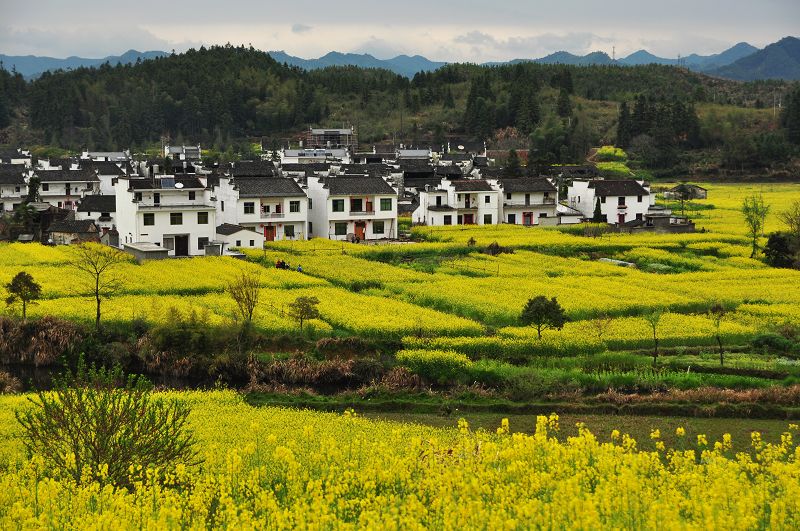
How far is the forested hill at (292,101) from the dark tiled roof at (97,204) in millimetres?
56434

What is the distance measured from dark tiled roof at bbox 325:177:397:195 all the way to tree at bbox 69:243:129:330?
13668mm

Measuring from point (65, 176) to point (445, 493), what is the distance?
62.1 m

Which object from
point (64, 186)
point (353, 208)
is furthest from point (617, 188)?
point (64, 186)

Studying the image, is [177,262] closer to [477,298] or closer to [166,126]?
[477,298]

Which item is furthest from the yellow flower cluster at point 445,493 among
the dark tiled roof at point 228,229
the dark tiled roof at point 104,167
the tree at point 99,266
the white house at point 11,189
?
the dark tiled roof at point 104,167

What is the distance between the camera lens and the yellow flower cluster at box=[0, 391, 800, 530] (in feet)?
37.2

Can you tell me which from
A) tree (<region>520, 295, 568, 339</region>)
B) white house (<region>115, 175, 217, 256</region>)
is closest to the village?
white house (<region>115, 175, 217, 256</region>)

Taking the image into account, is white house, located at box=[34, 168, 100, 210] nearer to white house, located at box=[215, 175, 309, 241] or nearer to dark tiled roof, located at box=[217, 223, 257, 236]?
white house, located at box=[215, 175, 309, 241]

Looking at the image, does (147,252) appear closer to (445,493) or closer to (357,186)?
(357,186)

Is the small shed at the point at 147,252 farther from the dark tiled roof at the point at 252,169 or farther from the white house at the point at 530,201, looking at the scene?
the white house at the point at 530,201

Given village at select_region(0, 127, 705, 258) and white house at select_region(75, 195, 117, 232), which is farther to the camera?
white house at select_region(75, 195, 117, 232)

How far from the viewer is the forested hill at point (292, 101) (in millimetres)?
116812

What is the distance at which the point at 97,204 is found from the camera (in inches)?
2291

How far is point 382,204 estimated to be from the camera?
55969 millimetres
